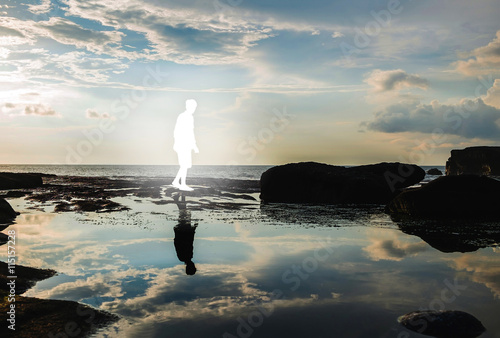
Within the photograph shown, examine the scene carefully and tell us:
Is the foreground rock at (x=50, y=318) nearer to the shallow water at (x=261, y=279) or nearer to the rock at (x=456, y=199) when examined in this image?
the shallow water at (x=261, y=279)

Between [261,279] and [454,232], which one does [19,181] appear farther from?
[454,232]

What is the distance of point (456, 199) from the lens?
758 inches

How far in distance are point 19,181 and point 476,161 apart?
126 metres

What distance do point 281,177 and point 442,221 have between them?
13.9m

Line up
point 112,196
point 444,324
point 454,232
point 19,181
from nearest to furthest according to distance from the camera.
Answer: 1. point 444,324
2. point 454,232
3. point 112,196
4. point 19,181

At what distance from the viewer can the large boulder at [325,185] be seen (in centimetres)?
2762

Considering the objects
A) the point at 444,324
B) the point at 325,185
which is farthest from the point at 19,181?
the point at 444,324

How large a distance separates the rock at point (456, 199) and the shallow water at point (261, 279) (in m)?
6.26

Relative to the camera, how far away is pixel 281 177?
29625mm

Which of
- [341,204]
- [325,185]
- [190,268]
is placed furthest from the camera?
[325,185]

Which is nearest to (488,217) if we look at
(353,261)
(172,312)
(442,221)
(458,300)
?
(442,221)

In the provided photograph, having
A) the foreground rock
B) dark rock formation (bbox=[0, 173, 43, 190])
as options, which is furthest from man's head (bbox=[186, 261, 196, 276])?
dark rock formation (bbox=[0, 173, 43, 190])

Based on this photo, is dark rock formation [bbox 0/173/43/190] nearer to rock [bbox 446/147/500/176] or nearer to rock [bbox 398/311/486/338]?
rock [bbox 398/311/486/338]

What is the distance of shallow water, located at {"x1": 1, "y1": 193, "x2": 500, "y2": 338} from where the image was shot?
570 centimetres
